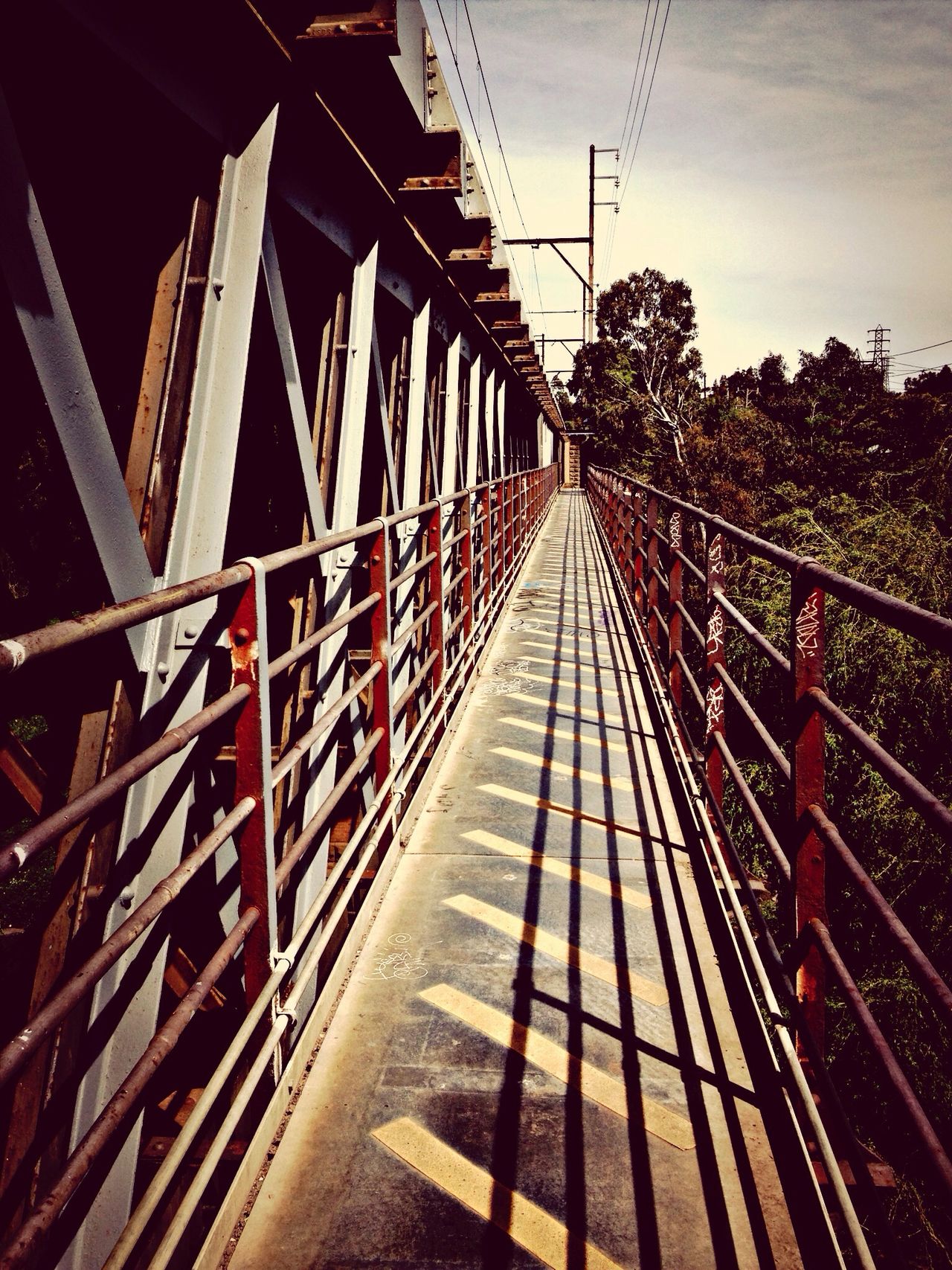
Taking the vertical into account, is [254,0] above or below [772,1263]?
above

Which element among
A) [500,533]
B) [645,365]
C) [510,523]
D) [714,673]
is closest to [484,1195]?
[714,673]

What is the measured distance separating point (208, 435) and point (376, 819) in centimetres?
187

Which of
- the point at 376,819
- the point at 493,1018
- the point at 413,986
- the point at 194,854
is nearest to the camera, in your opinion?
the point at 194,854

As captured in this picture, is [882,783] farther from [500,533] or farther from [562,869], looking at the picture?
[562,869]

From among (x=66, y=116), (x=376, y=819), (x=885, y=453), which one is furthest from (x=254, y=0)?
(x=885, y=453)

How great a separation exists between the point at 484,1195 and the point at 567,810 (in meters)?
2.11

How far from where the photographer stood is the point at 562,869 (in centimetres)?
331

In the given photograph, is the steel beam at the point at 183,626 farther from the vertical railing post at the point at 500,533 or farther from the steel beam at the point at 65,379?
the vertical railing post at the point at 500,533

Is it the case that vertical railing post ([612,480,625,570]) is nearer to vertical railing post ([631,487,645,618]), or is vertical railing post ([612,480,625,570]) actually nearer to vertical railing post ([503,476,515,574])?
vertical railing post ([503,476,515,574])

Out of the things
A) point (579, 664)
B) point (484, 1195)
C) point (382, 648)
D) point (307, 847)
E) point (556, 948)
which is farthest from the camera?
point (579, 664)

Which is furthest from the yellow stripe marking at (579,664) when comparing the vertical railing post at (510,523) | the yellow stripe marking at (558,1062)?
the yellow stripe marking at (558,1062)

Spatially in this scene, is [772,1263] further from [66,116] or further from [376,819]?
[66,116]

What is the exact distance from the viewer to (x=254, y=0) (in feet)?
8.27

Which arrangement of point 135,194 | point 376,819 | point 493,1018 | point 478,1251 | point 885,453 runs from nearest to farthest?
1. point 478,1251
2. point 493,1018
3. point 135,194
4. point 376,819
5. point 885,453
